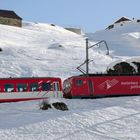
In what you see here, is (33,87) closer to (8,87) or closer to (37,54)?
(8,87)

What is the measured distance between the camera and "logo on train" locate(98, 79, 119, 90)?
38469 mm

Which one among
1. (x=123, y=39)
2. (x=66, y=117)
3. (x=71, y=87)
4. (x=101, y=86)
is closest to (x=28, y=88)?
(x=71, y=87)

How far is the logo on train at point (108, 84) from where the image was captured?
38469mm

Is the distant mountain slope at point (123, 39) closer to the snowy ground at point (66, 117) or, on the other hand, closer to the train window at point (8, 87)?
the snowy ground at point (66, 117)

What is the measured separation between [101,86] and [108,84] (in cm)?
76

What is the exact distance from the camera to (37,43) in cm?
9006

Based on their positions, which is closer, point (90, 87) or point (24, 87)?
point (24, 87)

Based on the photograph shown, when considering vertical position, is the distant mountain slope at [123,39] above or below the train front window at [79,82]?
above

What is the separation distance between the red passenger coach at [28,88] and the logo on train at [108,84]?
12.0 ft

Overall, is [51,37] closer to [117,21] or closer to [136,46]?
[136,46]

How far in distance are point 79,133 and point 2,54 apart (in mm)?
50840

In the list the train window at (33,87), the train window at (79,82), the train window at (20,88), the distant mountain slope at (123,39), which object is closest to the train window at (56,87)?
the train window at (33,87)

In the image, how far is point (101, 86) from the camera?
3841 centimetres

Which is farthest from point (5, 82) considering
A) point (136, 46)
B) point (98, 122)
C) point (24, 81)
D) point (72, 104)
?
point (136, 46)
